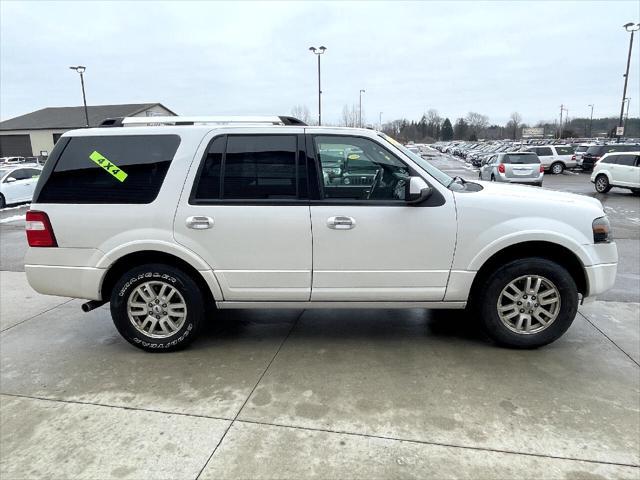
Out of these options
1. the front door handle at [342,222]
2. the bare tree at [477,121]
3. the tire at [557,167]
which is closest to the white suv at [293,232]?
the front door handle at [342,222]

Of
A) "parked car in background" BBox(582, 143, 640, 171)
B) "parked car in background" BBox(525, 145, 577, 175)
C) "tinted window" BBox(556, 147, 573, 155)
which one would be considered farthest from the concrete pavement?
"tinted window" BBox(556, 147, 573, 155)

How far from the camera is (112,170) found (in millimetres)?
3895

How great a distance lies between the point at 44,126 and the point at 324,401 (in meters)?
65.6

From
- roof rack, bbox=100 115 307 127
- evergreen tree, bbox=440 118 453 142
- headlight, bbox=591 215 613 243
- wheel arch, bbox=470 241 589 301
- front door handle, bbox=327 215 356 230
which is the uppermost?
evergreen tree, bbox=440 118 453 142

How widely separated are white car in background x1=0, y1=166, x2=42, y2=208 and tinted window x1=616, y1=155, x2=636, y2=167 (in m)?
21.1

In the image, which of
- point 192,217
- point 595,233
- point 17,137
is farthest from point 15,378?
point 17,137

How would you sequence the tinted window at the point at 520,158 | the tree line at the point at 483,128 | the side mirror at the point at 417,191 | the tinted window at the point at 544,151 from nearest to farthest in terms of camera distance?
the side mirror at the point at 417,191 → the tinted window at the point at 520,158 → the tinted window at the point at 544,151 → the tree line at the point at 483,128

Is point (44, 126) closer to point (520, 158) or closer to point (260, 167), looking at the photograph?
point (520, 158)

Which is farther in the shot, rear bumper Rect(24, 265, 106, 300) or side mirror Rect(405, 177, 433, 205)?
rear bumper Rect(24, 265, 106, 300)

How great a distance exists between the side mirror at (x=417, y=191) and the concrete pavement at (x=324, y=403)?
1317mm

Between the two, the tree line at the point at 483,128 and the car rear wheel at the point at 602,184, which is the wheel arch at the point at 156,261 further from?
the tree line at the point at 483,128

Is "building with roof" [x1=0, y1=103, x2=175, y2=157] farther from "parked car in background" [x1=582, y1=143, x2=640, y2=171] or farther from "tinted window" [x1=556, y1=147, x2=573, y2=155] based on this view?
"parked car in background" [x1=582, y1=143, x2=640, y2=171]

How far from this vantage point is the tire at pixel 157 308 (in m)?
3.94

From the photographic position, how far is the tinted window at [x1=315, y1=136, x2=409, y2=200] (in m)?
3.86
